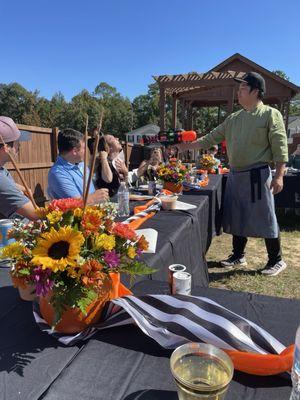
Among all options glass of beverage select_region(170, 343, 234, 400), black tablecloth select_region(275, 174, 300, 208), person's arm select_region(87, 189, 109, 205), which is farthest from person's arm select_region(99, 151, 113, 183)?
black tablecloth select_region(275, 174, 300, 208)

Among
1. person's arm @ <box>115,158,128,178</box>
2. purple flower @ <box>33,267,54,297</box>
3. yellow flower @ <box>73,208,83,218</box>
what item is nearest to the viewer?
purple flower @ <box>33,267,54,297</box>

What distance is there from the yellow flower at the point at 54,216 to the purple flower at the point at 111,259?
179 mm

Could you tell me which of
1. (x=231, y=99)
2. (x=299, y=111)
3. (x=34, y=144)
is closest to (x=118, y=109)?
(x=299, y=111)

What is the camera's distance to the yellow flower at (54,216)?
3.04ft

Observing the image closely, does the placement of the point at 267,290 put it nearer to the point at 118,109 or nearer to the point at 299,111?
the point at 118,109

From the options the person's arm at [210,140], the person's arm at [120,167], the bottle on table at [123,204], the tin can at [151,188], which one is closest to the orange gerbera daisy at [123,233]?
the bottle on table at [123,204]

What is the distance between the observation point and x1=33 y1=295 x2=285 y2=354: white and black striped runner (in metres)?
0.88

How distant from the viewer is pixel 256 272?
12.0 feet

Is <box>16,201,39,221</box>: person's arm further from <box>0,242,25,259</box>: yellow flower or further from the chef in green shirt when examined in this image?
the chef in green shirt

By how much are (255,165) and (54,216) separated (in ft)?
9.20

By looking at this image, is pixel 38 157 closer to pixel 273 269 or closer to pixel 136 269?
pixel 273 269

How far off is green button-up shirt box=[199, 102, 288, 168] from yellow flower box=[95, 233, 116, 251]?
268 cm

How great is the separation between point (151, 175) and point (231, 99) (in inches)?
241

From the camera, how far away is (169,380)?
81cm
